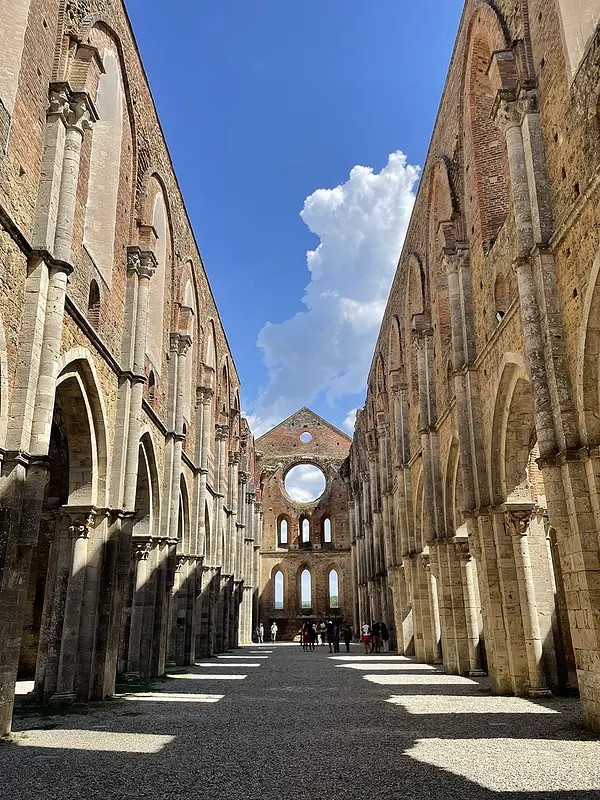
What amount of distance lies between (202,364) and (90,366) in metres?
12.4

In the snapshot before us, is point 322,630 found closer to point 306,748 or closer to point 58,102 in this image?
point 306,748

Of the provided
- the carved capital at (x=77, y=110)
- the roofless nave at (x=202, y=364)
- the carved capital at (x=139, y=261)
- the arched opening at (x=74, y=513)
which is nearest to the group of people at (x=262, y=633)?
the roofless nave at (x=202, y=364)

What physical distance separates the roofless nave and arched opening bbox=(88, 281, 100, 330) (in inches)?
1.6

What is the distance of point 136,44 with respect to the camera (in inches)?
579

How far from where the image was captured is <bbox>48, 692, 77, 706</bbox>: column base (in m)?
10.4

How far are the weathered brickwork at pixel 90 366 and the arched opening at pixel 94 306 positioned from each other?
0.04 meters

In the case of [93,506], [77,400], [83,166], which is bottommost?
[93,506]

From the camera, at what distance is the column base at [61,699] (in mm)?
10438

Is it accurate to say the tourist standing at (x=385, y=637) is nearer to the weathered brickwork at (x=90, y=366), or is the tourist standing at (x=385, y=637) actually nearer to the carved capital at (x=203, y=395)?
the weathered brickwork at (x=90, y=366)

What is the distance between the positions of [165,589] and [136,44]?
42.1ft

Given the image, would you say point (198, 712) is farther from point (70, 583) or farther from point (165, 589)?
point (165, 589)

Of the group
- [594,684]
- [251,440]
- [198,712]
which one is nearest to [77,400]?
[198,712]

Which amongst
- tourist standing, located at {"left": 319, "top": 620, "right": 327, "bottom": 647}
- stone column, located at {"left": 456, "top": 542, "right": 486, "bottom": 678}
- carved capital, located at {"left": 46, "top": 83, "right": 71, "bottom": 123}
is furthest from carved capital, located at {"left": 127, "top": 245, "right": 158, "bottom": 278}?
tourist standing, located at {"left": 319, "top": 620, "right": 327, "bottom": 647}

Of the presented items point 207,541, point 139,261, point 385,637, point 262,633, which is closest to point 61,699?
point 139,261
